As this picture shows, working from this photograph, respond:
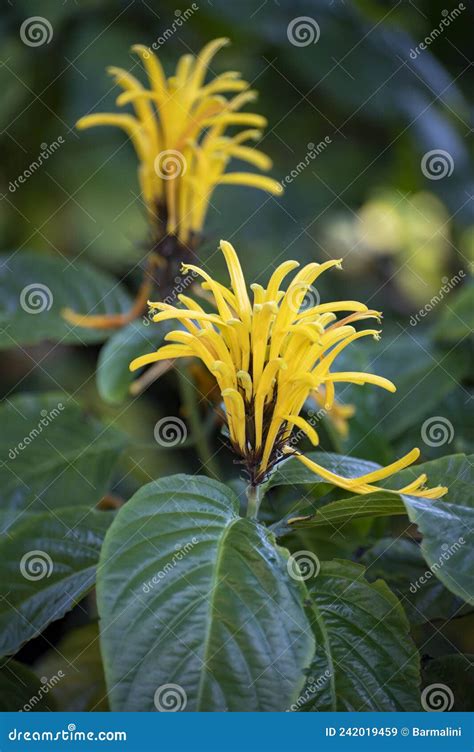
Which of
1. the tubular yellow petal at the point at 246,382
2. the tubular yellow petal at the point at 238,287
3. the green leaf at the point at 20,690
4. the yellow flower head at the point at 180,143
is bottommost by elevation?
the green leaf at the point at 20,690

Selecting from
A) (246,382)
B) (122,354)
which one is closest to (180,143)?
(122,354)

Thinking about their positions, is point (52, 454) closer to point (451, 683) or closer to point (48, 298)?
point (48, 298)

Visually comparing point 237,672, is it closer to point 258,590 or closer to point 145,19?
point 258,590

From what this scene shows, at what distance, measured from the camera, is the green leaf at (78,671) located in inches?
30.1

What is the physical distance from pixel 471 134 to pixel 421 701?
1.13 metres

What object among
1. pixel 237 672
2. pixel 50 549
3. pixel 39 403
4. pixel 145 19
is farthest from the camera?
pixel 145 19

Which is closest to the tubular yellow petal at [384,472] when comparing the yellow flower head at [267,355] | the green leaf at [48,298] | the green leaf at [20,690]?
the yellow flower head at [267,355]

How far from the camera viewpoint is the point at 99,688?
0.79m

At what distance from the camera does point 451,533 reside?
542 millimetres

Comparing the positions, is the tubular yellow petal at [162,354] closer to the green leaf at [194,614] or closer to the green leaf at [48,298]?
the green leaf at [194,614]

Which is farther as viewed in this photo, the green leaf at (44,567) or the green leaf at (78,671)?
the green leaf at (78,671)

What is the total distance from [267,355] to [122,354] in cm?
31

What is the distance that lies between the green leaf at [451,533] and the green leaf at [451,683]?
15cm
